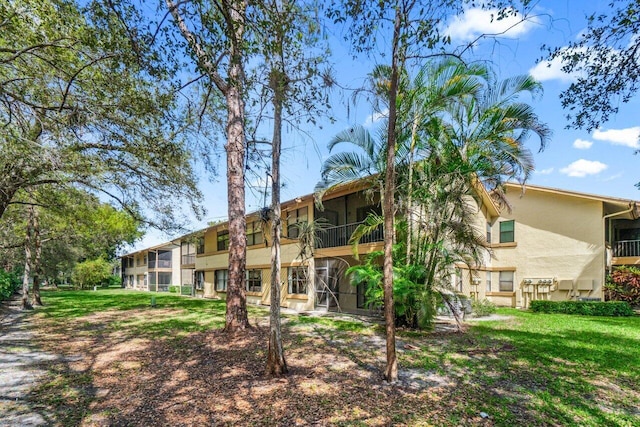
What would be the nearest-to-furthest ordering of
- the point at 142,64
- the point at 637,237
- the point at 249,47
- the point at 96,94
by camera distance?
the point at 249,47
the point at 142,64
the point at 96,94
the point at 637,237

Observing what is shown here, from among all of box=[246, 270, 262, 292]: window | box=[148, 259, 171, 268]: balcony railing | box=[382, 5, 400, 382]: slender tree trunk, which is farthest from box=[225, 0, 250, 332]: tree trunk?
box=[148, 259, 171, 268]: balcony railing

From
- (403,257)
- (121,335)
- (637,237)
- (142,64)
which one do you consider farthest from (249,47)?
(637,237)

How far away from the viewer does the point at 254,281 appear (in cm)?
2002

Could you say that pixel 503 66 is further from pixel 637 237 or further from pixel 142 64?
pixel 637 237

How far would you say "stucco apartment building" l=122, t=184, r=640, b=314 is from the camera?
15492 mm

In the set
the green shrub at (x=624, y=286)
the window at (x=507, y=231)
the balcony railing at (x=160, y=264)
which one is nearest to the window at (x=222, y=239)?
the window at (x=507, y=231)

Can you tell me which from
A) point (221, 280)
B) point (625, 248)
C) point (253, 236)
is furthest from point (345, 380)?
point (221, 280)

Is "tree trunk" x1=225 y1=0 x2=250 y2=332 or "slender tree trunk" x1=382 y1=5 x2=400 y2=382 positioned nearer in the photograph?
"slender tree trunk" x1=382 y1=5 x2=400 y2=382

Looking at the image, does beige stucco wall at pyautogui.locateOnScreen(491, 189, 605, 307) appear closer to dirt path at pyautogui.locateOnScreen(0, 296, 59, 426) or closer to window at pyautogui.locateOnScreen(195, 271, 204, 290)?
dirt path at pyautogui.locateOnScreen(0, 296, 59, 426)

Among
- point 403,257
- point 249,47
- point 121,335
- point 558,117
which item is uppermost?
point 249,47

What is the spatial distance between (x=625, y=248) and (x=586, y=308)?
15.7ft

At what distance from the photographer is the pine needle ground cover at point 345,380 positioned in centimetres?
454

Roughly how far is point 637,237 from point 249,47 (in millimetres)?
21422

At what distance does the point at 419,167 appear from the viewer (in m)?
10.0
